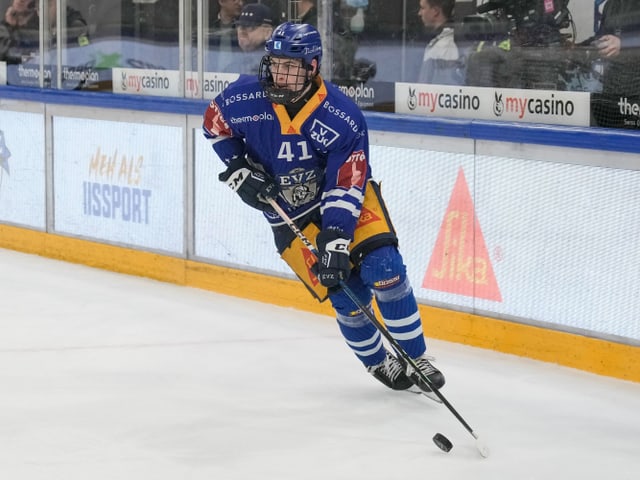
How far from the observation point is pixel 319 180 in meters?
3.96

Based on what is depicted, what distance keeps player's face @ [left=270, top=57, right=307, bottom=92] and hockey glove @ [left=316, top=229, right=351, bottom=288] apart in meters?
0.43

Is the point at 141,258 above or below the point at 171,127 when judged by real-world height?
below

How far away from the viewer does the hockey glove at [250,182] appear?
390 cm

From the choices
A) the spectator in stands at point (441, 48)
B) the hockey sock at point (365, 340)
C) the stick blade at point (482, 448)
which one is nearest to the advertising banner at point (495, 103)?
the spectator in stands at point (441, 48)

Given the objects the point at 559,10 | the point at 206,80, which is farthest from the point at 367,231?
the point at 206,80

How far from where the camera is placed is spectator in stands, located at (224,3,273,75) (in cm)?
568

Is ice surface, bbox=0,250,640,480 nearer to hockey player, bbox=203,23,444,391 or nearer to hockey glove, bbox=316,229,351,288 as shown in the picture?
hockey player, bbox=203,23,444,391

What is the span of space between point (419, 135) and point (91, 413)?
177 centimetres

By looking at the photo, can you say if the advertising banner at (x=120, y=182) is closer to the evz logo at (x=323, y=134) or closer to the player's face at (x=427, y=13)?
the player's face at (x=427, y=13)

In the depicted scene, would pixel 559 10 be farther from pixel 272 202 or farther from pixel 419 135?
pixel 272 202

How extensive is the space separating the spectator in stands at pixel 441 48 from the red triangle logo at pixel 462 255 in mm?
397

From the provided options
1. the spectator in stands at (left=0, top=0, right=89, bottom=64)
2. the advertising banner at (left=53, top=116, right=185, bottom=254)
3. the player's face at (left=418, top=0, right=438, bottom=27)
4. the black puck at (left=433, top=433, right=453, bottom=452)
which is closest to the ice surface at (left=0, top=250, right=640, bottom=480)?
the black puck at (left=433, top=433, right=453, bottom=452)

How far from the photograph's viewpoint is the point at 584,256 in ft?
14.5

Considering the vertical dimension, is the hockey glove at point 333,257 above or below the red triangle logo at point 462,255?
above
